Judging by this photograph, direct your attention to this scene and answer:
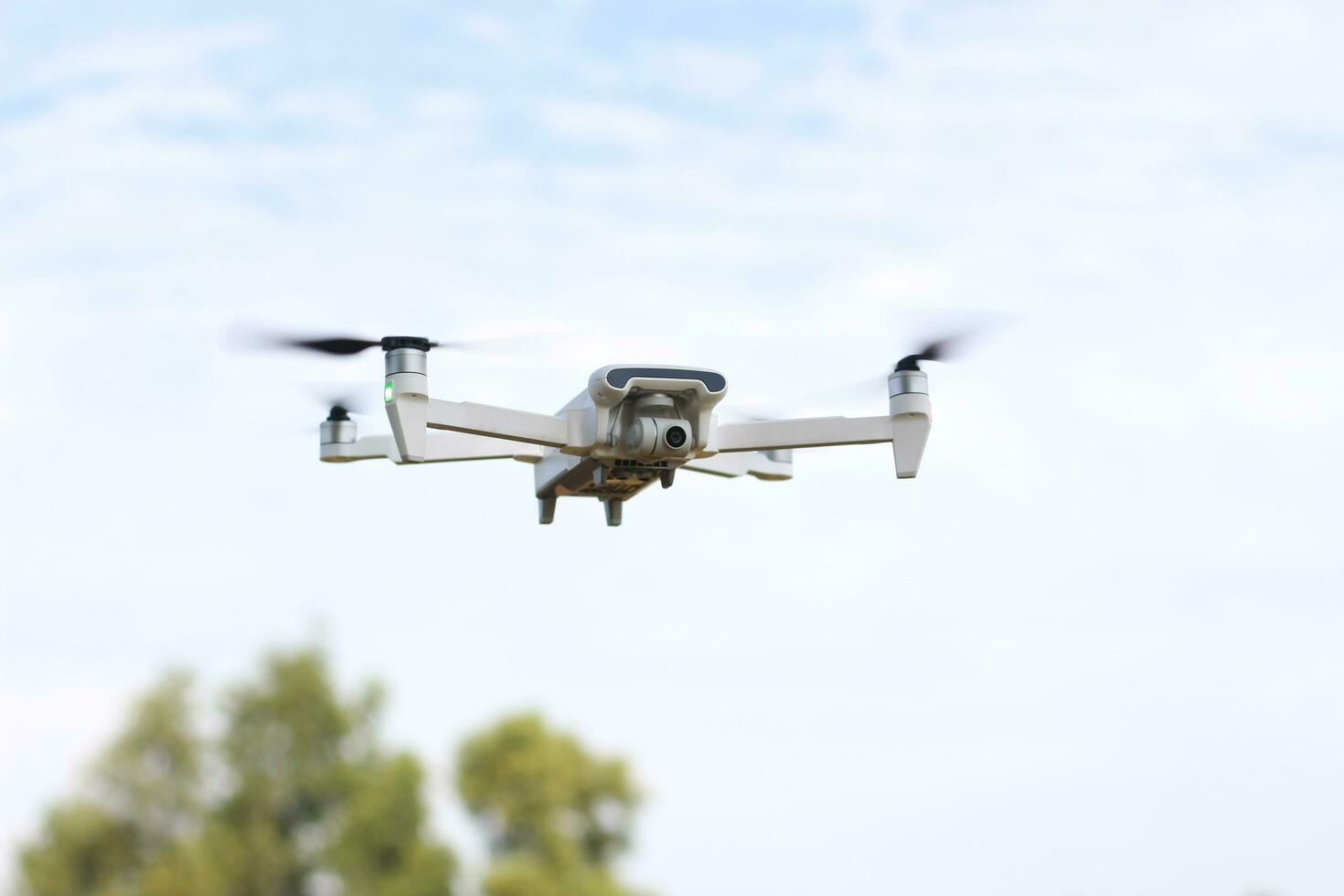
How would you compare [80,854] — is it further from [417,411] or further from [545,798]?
[417,411]

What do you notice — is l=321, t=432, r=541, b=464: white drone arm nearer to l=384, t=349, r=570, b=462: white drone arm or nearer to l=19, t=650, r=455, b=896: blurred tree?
l=384, t=349, r=570, b=462: white drone arm

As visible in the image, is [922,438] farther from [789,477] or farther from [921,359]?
[789,477]

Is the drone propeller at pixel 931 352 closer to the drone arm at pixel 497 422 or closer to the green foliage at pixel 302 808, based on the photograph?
the drone arm at pixel 497 422

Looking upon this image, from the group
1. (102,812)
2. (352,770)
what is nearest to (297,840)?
(352,770)

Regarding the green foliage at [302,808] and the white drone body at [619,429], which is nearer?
the white drone body at [619,429]

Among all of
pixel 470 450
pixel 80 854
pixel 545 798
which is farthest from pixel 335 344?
pixel 80 854

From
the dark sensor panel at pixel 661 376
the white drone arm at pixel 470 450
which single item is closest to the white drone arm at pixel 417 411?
the dark sensor panel at pixel 661 376
